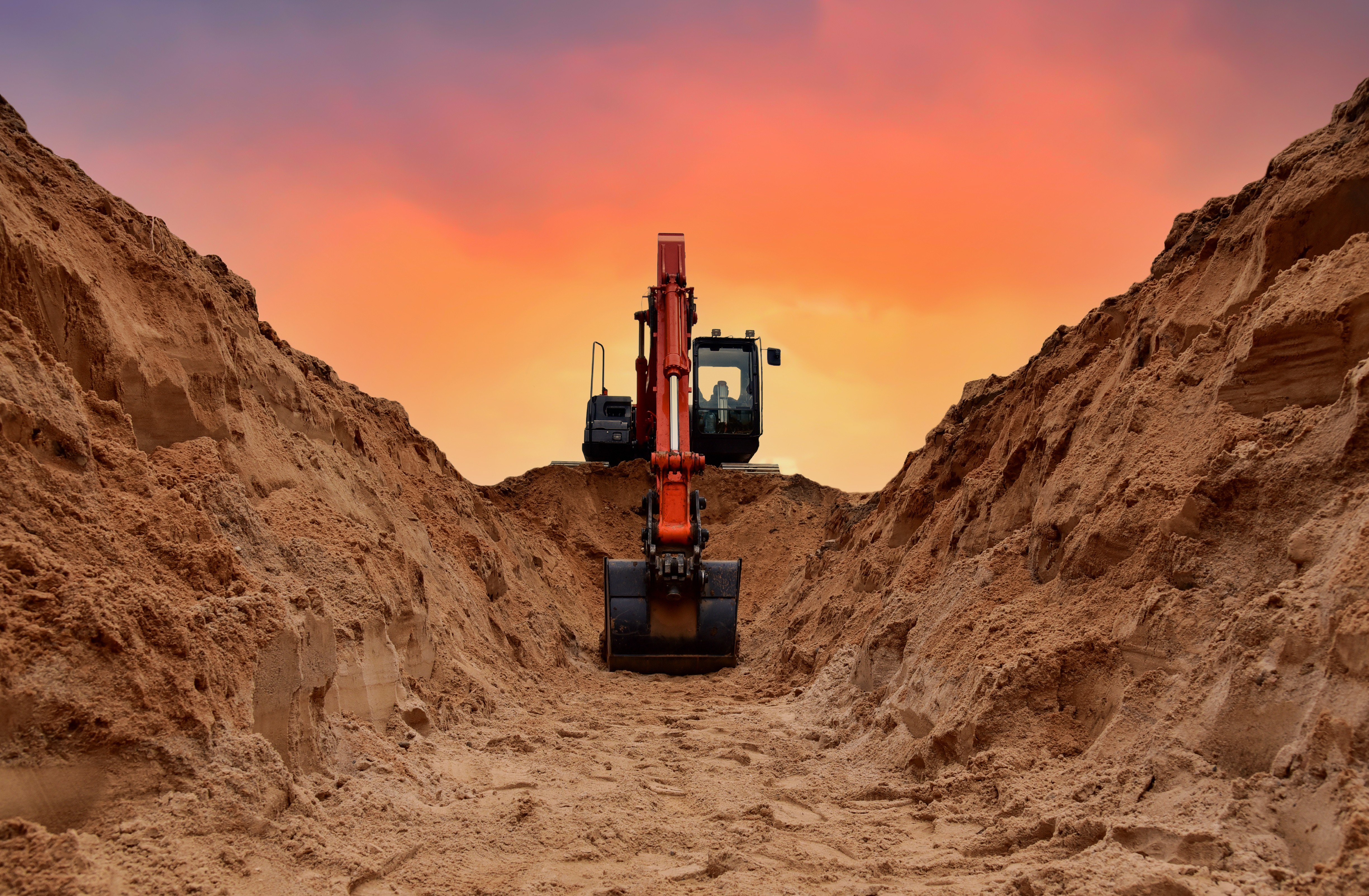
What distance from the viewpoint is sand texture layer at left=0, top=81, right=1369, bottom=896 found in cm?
294

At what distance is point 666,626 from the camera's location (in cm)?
1066

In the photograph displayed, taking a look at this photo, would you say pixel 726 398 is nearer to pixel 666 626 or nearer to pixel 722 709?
pixel 666 626

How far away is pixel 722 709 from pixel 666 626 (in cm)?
300

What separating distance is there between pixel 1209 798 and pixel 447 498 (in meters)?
9.52

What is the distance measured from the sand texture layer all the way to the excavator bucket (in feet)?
9.71

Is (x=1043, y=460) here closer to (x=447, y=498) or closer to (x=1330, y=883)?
(x=1330, y=883)

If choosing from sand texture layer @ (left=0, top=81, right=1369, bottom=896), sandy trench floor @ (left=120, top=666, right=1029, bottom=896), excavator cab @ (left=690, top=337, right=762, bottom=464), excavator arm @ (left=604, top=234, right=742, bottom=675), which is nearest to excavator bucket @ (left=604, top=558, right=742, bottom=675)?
excavator arm @ (left=604, top=234, right=742, bottom=675)

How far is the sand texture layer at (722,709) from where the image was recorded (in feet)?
9.65

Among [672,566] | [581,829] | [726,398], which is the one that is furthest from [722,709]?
[726,398]

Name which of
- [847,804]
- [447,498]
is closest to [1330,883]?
[847,804]

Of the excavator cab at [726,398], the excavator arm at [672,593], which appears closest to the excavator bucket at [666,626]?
the excavator arm at [672,593]

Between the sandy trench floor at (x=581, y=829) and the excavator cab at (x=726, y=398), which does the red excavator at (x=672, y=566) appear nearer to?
the sandy trench floor at (x=581, y=829)

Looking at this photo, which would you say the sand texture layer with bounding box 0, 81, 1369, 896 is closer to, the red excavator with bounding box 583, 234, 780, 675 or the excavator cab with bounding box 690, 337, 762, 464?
the red excavator with bounding box 583, 234, 780, 675

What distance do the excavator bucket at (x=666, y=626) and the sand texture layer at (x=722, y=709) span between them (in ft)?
9.71
